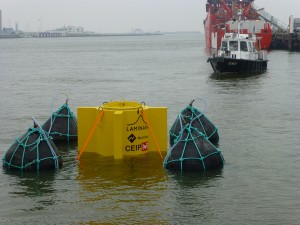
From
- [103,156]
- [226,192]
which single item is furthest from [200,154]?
[103,156]

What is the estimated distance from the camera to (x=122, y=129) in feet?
45.7

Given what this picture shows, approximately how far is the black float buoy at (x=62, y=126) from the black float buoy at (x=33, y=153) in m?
3.22

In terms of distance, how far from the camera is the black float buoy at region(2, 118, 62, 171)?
13297 mm

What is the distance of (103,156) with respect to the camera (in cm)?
1469

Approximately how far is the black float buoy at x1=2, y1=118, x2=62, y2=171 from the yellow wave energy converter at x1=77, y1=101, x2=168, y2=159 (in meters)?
1.38

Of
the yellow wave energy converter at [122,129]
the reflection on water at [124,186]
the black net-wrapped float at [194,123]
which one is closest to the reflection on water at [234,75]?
the black net-wrapped float at [194,123]

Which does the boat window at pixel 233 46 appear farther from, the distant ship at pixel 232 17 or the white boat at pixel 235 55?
the distant ship at pixel 232 17

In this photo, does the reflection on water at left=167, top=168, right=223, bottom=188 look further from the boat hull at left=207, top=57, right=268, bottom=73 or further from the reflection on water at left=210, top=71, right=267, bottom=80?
the boat hull at left=207, top=57, right=268, bottom=73

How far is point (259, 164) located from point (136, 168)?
3.21m

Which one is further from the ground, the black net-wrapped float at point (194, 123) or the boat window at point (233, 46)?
the boat window at point (233, 46)

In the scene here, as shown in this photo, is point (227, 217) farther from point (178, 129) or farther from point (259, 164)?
point (178, 129)

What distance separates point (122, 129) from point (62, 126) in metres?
3.55

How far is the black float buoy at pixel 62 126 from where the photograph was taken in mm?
16766

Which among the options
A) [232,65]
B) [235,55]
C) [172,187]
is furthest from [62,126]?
[235,55]
